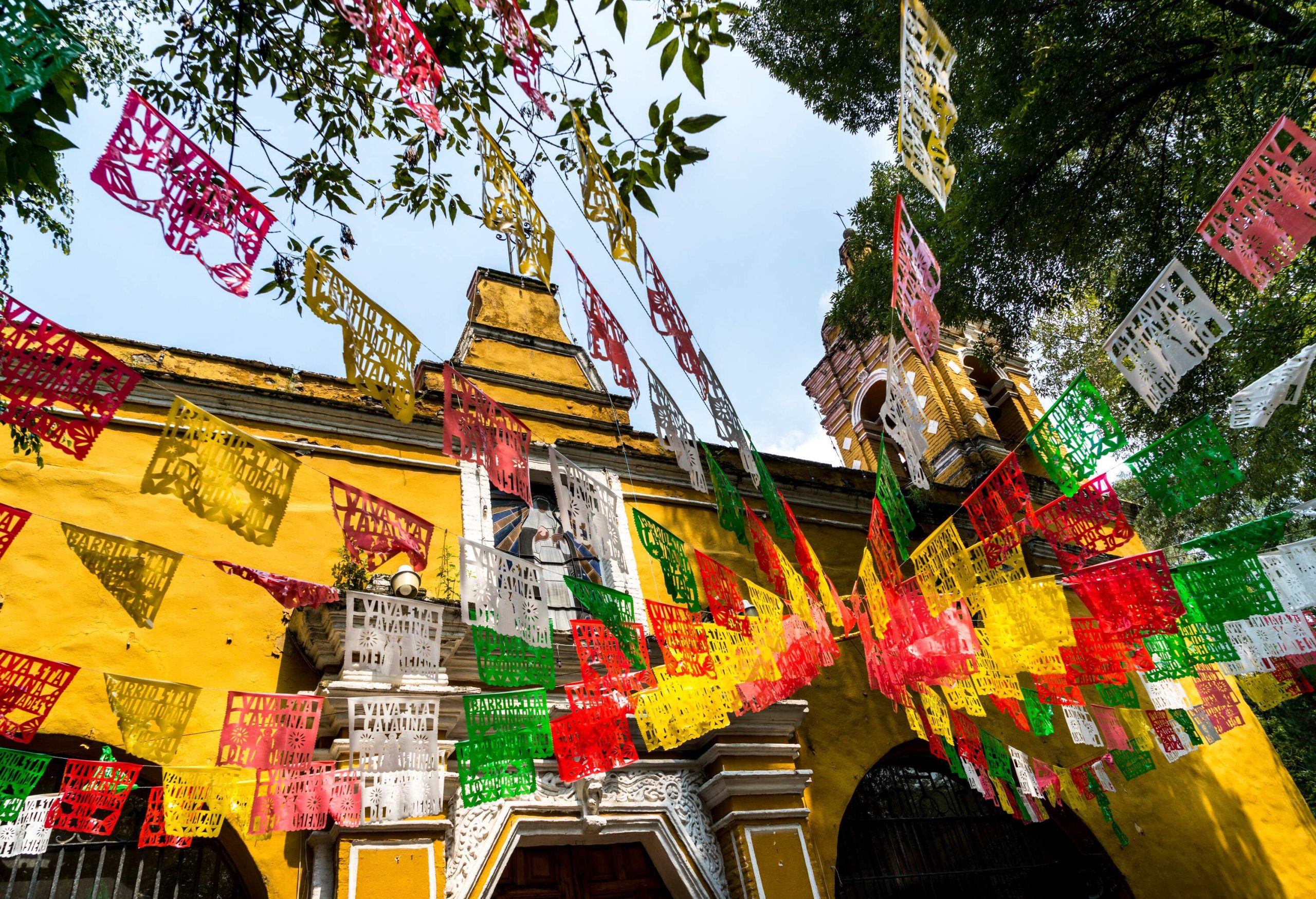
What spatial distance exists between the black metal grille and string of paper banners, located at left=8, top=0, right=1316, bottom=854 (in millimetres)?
187

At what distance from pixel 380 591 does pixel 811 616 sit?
2.62 meters

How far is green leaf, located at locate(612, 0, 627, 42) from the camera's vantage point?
346cm

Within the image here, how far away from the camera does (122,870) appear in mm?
4102

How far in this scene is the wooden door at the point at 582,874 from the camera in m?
5.02

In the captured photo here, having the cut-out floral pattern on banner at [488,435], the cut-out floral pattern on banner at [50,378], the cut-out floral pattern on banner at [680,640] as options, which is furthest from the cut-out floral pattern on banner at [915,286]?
the cut-out floral pattern on banner at [50,378]

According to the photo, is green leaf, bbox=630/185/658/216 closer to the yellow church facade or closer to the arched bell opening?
the yellow church facade

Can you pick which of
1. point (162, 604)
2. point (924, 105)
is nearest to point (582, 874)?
point (162, 604)

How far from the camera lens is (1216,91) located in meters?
6.50

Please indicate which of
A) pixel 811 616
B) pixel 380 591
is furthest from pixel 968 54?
pixel 380 591

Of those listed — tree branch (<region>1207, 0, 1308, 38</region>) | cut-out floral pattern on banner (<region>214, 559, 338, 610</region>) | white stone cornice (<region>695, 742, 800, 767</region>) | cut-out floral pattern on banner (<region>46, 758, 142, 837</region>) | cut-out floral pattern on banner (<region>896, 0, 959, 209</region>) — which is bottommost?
cut-out floral pattern on banner (<region>46, 758, 142, 837</region>)

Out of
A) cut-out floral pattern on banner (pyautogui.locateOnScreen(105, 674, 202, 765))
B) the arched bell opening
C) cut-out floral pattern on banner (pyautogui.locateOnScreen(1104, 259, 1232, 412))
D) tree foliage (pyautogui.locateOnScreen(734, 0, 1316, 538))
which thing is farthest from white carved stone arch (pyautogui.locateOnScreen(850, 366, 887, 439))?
cut-out floral pattern on banner (pyautogui.locateOnScreen(105, 674, 202, 765))

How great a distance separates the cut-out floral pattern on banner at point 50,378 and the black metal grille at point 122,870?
2552 millimetres

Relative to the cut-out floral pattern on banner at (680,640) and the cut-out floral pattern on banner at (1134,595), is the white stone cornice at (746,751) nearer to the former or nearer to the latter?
the cut-out floral pattern on banner at (680,640)

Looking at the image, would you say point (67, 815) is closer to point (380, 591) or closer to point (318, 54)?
point (380, 591)
